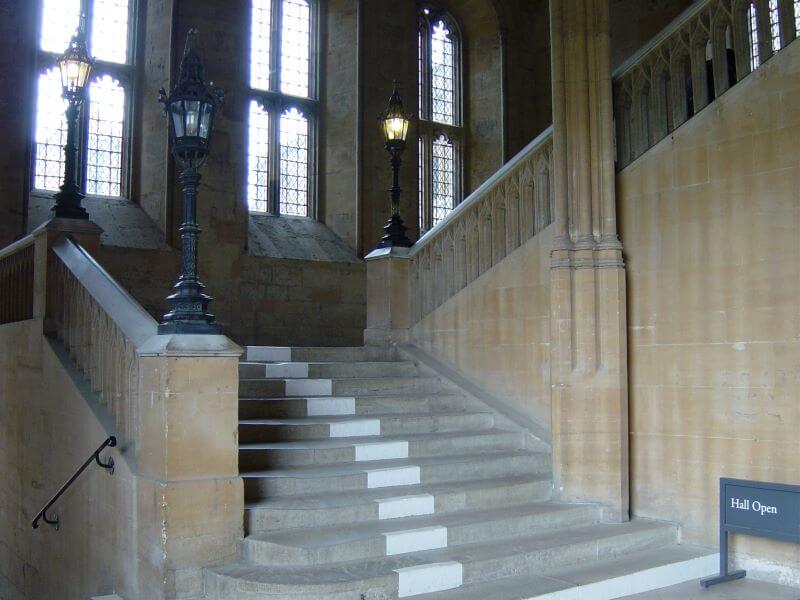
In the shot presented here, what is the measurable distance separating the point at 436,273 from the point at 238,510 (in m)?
4.23

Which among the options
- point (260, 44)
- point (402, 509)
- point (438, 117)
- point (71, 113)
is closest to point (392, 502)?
point (402, 509)

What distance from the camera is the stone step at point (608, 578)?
543cm

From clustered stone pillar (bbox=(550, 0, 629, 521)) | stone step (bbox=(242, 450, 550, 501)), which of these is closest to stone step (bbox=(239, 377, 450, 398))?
stone step (bbox=(242, 450, 550, 501))

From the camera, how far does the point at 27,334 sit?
7.98 m

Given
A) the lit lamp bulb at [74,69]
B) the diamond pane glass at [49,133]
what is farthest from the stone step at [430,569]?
the diamond pane glass at [49,133]

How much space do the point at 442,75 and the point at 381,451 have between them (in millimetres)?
9386

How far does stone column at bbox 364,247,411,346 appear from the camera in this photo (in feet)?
30.9

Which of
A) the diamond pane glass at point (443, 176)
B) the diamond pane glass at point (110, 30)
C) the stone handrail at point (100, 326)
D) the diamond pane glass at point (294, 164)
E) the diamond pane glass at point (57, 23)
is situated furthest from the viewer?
the diamond pane glass at point (443, 176)

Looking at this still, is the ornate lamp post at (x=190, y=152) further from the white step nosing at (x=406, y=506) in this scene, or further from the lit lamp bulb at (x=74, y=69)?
the lit lamp bulb at (x=74, y=69)

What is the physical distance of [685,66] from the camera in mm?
7293

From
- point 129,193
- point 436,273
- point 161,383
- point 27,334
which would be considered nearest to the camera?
point 161,383

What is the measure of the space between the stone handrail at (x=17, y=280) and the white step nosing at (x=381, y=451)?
3566 mm

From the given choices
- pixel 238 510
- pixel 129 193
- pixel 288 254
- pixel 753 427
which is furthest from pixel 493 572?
pixel 129 193

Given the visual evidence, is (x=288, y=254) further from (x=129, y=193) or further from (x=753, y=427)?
(x=753, y=427)
